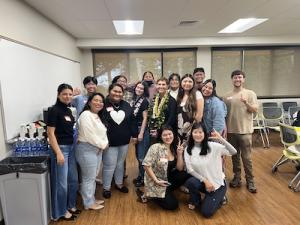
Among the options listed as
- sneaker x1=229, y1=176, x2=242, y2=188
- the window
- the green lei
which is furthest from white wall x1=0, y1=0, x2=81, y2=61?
the window

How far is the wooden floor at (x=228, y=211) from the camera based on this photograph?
2.43 m

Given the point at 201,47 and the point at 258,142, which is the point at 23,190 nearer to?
the point at 258,142

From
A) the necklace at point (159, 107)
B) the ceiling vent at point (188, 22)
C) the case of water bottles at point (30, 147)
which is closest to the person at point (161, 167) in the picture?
the necklace at point (159, 107)

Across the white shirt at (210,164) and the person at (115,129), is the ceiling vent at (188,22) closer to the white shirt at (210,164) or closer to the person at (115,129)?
the person at (115,129)

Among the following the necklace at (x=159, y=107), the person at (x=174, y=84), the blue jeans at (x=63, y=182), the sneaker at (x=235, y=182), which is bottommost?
the sneaker at (x=235, y=182)

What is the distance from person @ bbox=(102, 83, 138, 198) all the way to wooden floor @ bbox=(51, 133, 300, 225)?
0.35 metres

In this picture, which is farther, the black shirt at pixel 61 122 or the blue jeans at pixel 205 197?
the blue jeans at pixel 205 197

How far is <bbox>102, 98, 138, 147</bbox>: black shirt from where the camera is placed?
278 centimetres

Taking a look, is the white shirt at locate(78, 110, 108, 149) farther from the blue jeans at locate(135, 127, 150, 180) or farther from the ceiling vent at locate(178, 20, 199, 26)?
the ceiling vent at locate(178, 20, 199, 26)

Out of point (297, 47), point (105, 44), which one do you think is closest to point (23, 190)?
point (105, 44)

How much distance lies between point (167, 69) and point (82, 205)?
456 centimetres

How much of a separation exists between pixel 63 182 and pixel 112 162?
2.20 ft

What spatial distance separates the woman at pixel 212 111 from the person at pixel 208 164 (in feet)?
0.58

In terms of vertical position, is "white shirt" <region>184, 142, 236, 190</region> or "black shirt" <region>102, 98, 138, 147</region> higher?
"black shirt" <region>102, 98, 138, 147</region>
